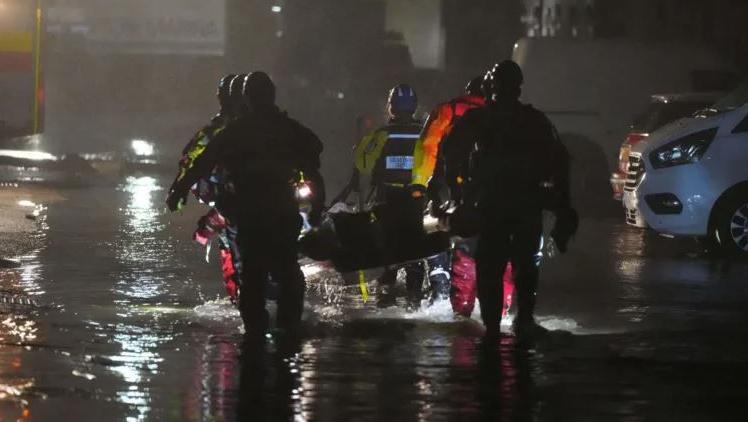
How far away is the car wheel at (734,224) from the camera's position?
14227 mm

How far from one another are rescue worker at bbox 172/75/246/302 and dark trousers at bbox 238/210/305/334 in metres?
0.25

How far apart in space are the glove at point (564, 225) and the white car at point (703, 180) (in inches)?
204

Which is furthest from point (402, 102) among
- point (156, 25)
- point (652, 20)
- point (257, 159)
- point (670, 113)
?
point (156, 25)

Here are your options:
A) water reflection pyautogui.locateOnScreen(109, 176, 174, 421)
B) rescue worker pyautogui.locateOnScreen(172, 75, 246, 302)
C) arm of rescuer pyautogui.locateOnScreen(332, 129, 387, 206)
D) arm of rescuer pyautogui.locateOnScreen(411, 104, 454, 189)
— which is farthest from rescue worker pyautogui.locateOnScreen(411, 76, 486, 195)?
water reflection pyautogui.locateOnScreen(109, 176, 174, 421)

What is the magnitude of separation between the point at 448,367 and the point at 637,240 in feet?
27.9

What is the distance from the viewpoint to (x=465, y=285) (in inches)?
405

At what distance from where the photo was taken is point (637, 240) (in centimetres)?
1670

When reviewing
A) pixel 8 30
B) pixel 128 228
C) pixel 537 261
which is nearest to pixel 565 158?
pixel 537 261

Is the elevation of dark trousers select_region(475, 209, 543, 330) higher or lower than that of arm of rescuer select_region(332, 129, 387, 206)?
lower

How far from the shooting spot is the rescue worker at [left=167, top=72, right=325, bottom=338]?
29.8 ft

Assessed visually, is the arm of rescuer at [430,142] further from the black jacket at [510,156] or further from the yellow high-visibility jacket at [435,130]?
the black jacket at [510,156]

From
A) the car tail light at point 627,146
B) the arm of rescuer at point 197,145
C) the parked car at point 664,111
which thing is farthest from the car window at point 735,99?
the arm of rescuer at point 197,145

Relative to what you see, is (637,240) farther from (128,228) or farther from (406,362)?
(406,362)

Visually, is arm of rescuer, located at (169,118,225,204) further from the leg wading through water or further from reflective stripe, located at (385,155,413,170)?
reflective stripe, located at (385,155,413,170)
